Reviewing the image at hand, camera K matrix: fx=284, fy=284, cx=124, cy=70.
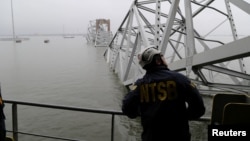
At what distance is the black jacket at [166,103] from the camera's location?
104 inches

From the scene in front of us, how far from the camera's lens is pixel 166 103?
265 cm

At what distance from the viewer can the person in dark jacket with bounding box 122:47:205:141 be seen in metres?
2.64

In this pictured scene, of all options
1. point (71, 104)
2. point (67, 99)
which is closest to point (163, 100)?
point (71, 104)

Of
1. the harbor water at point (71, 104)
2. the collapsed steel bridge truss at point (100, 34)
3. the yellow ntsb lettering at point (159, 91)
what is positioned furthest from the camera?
the collapsed steel bridge truss at point (100, 34)

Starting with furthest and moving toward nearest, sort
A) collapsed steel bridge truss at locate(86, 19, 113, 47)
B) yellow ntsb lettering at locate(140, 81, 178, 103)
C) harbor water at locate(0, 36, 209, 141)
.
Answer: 1. collapsed steel bridge truss at locate(86, 19, 113, 47)
2. harbor water at locate(0, 36, 209, 141)
3. yellow ntsb lettering at locate(140, 81, 178, 103)

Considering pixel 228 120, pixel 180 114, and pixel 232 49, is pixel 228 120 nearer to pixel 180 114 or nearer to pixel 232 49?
pixel 180 114

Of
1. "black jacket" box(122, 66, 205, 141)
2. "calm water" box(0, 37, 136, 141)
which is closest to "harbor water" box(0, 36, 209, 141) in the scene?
"calm water" box(0, 37, 136, 141)

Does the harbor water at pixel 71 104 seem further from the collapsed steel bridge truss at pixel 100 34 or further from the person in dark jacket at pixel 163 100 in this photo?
the collapsed steel bridge truss at pixel 100 34

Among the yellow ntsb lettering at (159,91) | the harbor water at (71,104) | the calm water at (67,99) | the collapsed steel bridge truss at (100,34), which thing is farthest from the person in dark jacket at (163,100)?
the collapsed steel bridge truss at (100,34)

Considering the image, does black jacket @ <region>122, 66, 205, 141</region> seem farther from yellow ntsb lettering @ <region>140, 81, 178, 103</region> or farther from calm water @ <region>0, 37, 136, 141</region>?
calm water @ <region>0, 37, 136, 141</region>

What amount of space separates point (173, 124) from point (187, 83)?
1.37ft

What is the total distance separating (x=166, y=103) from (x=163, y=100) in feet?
0.13

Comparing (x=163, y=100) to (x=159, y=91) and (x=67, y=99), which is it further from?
(x=67, y=99)

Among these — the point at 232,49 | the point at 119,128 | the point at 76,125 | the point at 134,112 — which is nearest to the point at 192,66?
the point at 232,49
